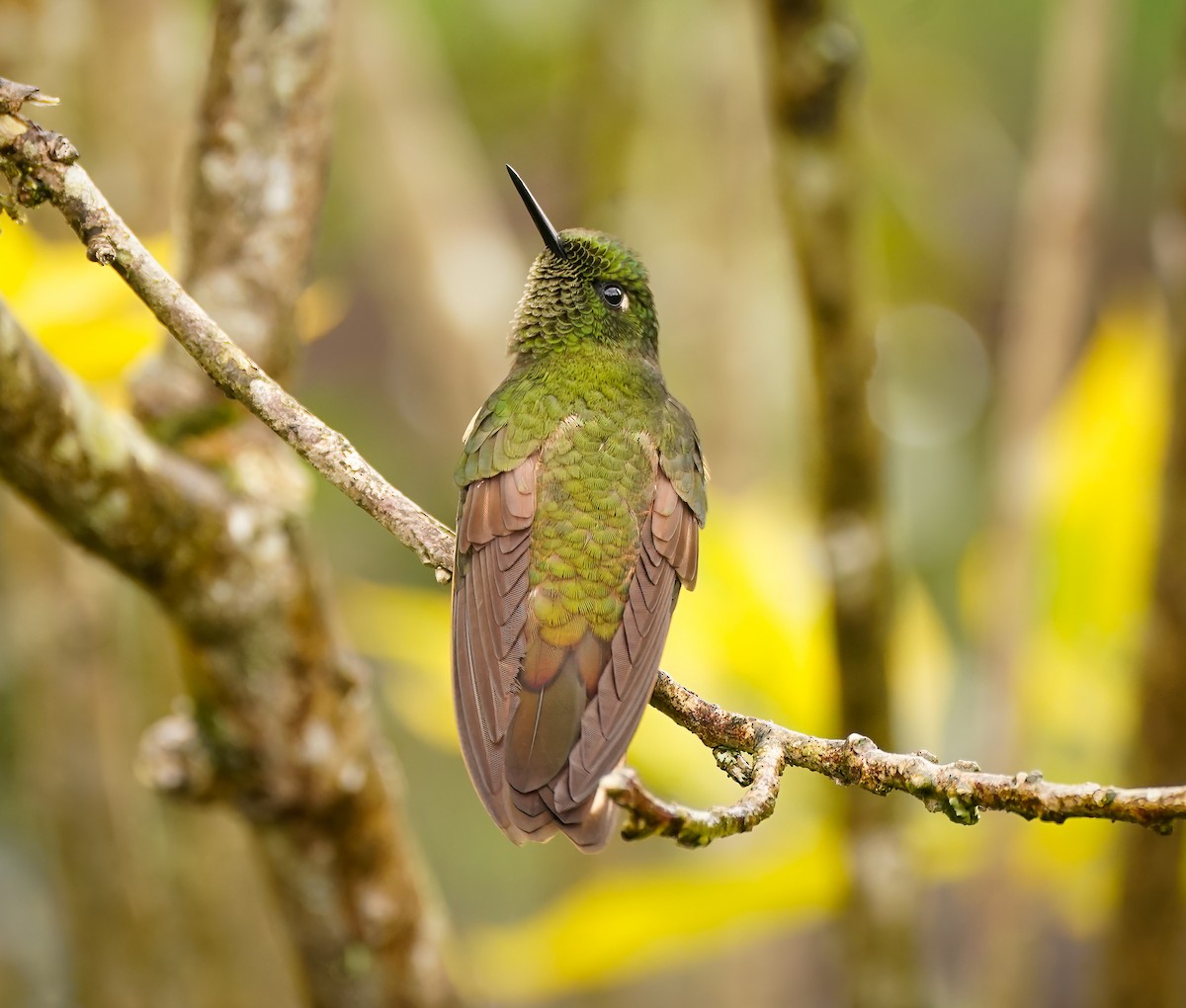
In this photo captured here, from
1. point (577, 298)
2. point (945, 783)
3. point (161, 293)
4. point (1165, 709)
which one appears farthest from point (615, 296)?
point (945, 783)

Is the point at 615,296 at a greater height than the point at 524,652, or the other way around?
the point at 615,296

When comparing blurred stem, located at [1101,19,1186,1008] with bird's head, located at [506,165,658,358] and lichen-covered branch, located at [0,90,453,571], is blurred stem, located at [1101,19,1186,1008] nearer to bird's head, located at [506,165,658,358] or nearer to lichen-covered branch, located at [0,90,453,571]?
bird's head, located at [506,165,658,358]

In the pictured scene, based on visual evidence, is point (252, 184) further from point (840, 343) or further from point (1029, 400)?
point (1029, 400)

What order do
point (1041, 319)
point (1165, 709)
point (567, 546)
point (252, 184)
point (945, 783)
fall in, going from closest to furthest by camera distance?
point (945, 783), point (567, 546), point (252, 184), point (1165, 709), point (1041, 319)

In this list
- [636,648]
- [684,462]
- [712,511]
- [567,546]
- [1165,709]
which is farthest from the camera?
[712,511]

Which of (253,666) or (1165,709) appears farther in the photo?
(1165,709)

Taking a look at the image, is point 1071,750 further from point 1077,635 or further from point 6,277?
point 6,277

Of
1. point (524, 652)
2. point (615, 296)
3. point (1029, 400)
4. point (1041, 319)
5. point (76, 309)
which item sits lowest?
point (524, 652)
